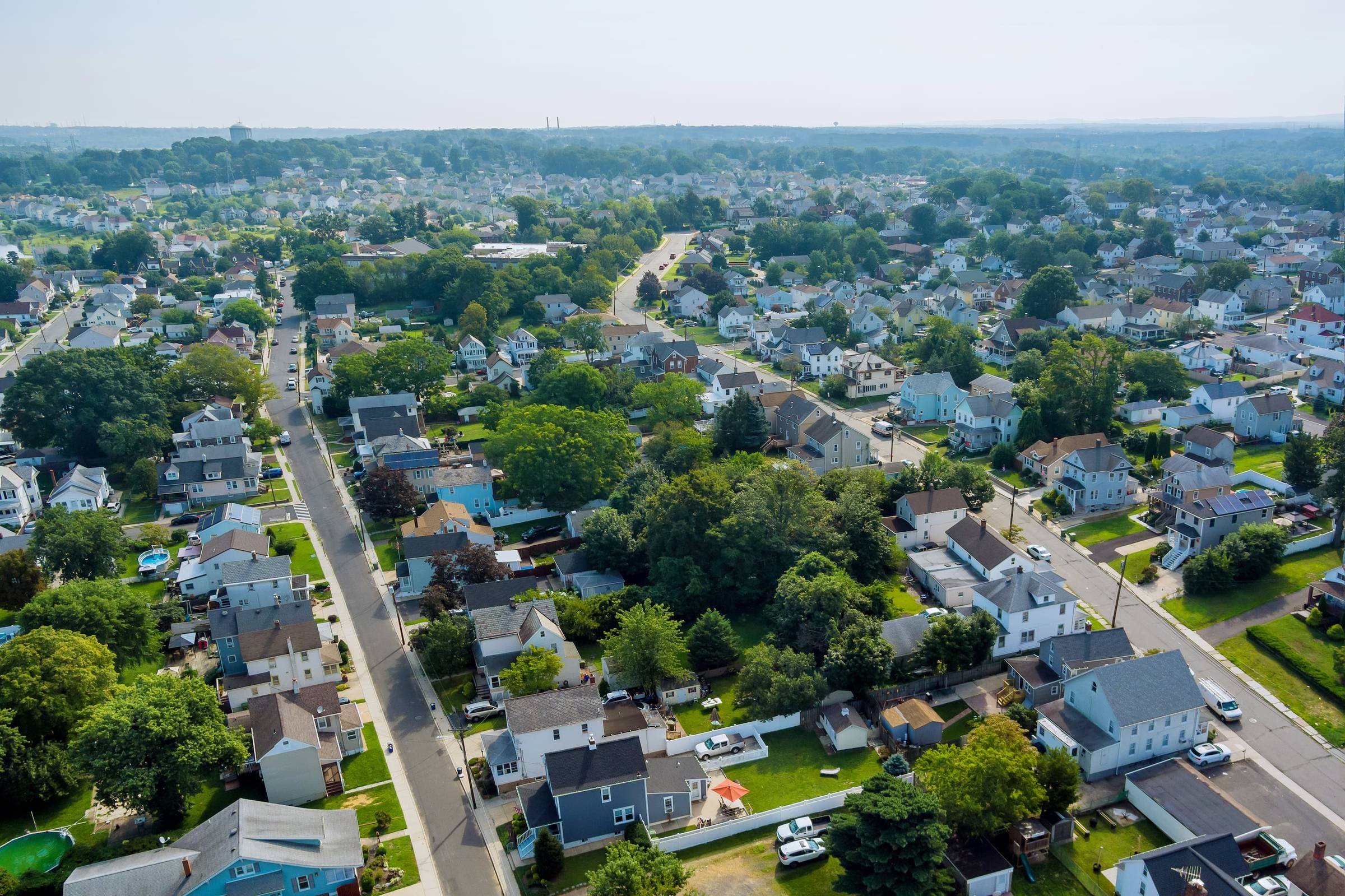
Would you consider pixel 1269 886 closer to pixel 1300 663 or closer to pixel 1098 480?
pixel 1300 663

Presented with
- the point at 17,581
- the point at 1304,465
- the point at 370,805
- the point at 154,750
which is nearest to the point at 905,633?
the point at 370,805

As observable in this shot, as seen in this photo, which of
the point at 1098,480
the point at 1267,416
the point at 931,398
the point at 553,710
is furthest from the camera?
the point at 931,398

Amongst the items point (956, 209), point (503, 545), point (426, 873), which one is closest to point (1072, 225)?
point (956, 209)

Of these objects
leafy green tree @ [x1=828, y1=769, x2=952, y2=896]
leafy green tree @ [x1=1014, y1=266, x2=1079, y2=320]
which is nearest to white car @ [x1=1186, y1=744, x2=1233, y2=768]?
leafy green tree @ [x1=828, y1=769, x2=952, y2=896]

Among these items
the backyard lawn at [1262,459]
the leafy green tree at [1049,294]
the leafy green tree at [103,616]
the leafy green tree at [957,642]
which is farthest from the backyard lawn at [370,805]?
the leafy green tree at [1049,294]

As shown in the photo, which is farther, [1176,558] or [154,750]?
[1176,558]

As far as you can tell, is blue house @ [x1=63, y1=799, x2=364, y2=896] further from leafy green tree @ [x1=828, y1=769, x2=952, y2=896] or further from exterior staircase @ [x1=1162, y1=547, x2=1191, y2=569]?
exterior staircase @ [x1=1162, y1=547, x2=1191, y2=569]

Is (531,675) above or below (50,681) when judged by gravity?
below
